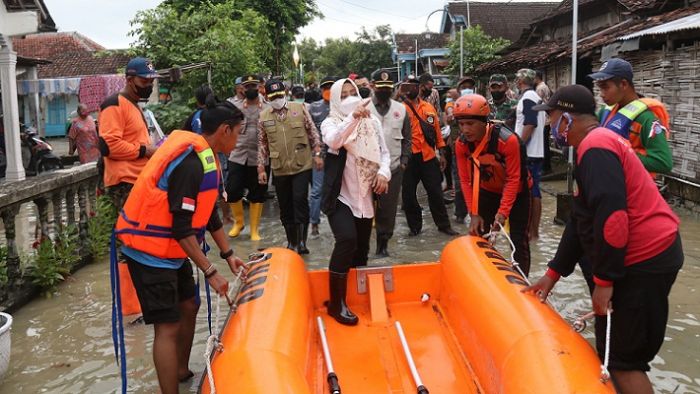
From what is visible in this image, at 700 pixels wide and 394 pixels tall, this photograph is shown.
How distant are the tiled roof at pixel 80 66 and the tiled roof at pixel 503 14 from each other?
1825cm

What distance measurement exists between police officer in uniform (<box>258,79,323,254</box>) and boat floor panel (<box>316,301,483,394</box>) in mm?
2258

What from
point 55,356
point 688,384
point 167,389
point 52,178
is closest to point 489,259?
point 688,384

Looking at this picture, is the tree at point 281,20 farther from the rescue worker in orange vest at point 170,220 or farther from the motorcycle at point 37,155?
the rescue worker in orange vest at point 170,220

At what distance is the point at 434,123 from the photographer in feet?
24.5

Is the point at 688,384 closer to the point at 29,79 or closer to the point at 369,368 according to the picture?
the point at 369,368

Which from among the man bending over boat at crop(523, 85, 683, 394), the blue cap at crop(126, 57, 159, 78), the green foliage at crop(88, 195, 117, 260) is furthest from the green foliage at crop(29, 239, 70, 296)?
the man bending over boat at crop(523, 85, 683, 394)

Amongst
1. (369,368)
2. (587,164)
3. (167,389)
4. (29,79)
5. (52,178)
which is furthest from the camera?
(29,79)

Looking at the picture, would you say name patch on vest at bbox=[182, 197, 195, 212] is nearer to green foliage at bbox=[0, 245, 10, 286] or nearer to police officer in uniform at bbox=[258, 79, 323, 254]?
green foliage at bbox=[0, 245, 10, 286]

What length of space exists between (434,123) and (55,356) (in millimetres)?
4836

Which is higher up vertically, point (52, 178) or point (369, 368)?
point (52, 178)

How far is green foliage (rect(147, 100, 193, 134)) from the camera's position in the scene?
1038 cm

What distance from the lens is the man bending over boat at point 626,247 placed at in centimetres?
259

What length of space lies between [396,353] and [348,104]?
1907 millimetres

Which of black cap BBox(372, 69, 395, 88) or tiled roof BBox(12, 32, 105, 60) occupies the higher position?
tiled roof BBox(12, 32, 105, 60)
